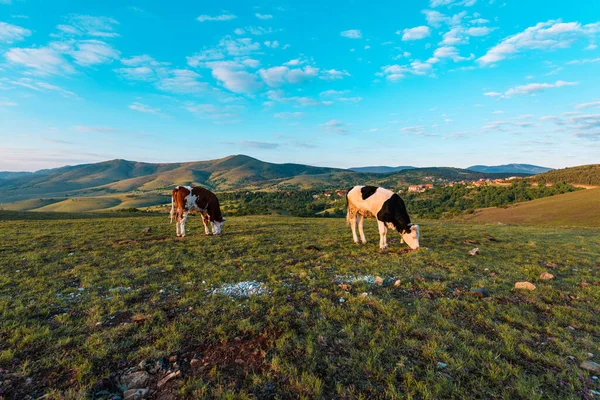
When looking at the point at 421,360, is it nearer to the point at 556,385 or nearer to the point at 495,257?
the point at 556,385

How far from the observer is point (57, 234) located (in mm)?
16828

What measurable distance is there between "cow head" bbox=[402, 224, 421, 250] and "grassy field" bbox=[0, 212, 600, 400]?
2307 millimetres

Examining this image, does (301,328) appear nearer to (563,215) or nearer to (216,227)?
(216,227)

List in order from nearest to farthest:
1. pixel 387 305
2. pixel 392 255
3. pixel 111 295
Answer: pixel 387 305
pixel 111 295
pixel 392 255

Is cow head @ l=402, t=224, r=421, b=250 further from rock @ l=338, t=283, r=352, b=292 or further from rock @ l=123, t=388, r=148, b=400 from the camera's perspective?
rock @ l=123, t=388, r=148, b=400

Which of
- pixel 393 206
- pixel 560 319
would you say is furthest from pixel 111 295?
pixel 393 206

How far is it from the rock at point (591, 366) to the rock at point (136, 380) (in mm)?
6932

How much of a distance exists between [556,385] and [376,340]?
8.61 ft

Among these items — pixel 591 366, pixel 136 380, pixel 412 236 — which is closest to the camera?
pixel 136 380

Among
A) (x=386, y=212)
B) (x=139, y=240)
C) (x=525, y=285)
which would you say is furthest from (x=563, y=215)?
(x=139, y=240)

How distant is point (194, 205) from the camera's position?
17.5 m

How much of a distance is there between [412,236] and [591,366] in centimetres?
914

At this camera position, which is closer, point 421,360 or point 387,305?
point 421,360

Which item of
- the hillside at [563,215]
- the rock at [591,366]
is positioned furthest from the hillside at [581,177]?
the rock at [591,366]
